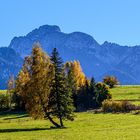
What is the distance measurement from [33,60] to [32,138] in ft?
78.4

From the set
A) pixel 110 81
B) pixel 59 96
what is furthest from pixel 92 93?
pixel 59 96

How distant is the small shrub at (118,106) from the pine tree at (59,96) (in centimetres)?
3061

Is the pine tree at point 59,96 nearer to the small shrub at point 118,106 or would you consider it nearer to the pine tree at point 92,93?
the small shrub at point 118,106

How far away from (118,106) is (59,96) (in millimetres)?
34368

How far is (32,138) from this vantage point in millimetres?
60250

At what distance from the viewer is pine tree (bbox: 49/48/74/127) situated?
3201 inches

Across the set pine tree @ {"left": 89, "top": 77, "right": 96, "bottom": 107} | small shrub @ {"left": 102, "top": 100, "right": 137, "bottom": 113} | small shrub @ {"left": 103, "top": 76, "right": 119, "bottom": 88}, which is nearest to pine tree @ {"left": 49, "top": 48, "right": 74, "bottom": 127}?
small shrub @ {"left": 102, "top": 100, "right": 137, "bottom": 113}

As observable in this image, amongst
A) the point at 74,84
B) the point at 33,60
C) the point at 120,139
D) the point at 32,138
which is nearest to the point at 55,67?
the point at 33,60

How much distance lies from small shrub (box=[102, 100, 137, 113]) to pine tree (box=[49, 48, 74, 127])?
1205 inches

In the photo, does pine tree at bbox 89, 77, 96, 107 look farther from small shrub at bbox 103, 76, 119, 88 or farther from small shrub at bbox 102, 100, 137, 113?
small shrub at bbox 103, 76, 119, 88

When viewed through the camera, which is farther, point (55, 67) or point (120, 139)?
point (55, 67)

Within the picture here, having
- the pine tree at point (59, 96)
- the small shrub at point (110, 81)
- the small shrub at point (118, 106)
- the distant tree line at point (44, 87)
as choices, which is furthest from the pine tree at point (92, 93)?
the distant tree line at point (44, 87)

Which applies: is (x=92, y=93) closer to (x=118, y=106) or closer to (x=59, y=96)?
(x=118, y=106)

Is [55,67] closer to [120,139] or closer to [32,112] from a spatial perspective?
[32,112]
